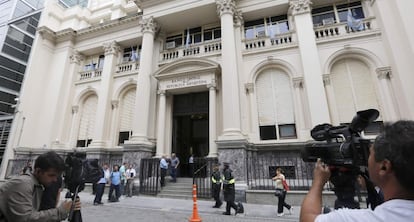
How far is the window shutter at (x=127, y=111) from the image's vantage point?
15.3 meters

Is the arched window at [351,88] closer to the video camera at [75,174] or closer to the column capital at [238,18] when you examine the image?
the column capital at [238,18]

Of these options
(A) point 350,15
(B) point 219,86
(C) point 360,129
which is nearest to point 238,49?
(B) point 219,86

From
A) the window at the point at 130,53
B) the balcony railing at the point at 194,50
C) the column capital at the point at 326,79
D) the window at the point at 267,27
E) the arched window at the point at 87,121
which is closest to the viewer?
the column capital at the point at 326,79

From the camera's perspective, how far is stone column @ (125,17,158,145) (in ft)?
41.9

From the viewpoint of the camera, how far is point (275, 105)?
12234mm

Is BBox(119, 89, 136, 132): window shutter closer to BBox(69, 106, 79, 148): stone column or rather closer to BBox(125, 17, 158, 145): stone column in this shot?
BBox(125, 17, 158, 145): stone column

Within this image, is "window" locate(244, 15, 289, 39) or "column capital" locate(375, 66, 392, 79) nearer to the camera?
"column capital" locate(375, 66, 392, 79)

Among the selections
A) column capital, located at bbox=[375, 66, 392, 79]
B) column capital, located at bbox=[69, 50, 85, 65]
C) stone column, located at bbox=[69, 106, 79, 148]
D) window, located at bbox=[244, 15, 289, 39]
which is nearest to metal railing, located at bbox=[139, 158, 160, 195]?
stone column, located at bbox=[69, 106, 79, 148]

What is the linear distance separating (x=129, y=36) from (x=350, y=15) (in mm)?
14748

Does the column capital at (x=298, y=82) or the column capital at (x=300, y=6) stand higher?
the column capital at (x=300, y=6)

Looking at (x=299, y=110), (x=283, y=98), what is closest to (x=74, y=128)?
(x=283, y=98)

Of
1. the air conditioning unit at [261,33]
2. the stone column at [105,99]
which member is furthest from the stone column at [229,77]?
the stone column at [105,99]

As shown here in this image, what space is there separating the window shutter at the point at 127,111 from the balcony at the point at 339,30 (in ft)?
41.9

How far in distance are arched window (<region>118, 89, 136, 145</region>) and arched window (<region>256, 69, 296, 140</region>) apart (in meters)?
8.97
